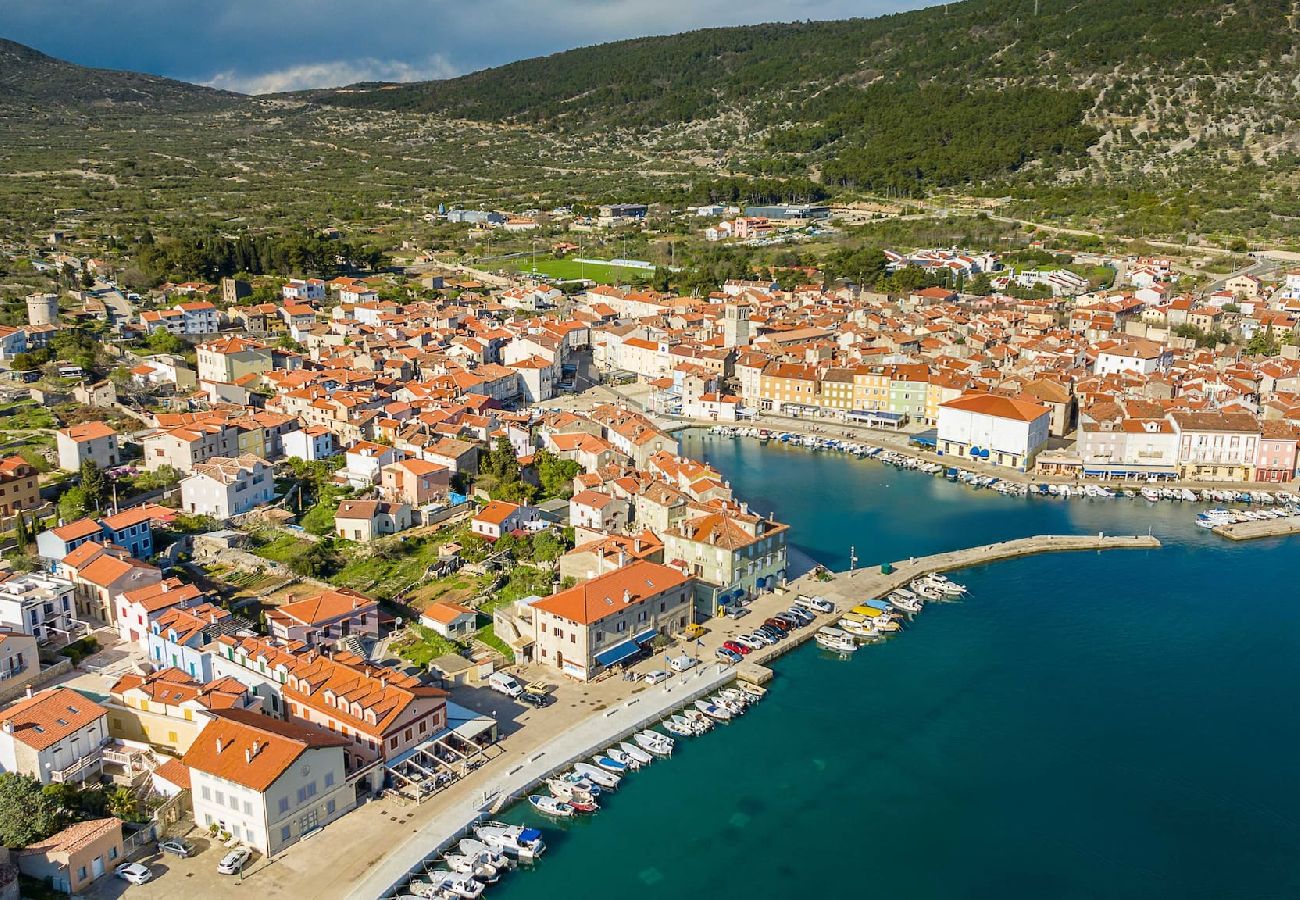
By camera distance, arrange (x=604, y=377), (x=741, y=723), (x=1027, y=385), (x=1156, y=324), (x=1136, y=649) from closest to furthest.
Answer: (x=741, y=723)
(x=1136, y=649)
(x=1027, y=385)
(x=604, y=377)
(x=1156, y=324)

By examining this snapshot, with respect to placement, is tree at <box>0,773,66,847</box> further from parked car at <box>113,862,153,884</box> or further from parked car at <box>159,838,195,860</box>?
parked car at <box>159,838,195,860</box>

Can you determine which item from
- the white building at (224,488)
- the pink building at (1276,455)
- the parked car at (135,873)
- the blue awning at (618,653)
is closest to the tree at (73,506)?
the white building at (224,488)

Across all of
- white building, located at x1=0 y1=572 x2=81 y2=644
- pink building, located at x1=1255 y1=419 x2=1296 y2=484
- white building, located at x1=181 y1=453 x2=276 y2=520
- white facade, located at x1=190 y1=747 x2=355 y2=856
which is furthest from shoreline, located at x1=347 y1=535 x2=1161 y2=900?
white building, located at x1=181 y1=453 x2=276 y2=520

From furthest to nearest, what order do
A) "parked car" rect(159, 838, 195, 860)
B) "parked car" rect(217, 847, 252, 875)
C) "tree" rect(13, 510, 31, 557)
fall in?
"tree" rect(13, 510, 31, 557), "parked car" rect(159, 838, 195, 860), "parked car" rect(217, 847, 252, 875)

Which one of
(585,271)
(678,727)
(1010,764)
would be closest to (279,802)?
(678,727)

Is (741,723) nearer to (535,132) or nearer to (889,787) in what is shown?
(889,787)

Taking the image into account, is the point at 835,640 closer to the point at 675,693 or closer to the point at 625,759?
the point at 675,693

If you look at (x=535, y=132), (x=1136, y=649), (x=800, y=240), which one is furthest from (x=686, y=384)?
(x=535, y=132)
